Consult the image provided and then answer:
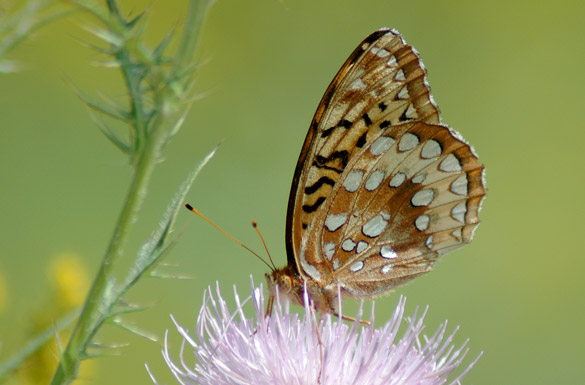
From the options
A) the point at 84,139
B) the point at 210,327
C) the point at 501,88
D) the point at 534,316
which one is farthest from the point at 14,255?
the point at 501,88

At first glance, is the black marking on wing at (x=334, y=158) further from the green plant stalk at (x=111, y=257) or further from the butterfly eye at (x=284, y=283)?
the green plant stalk at (x=111, y=257)

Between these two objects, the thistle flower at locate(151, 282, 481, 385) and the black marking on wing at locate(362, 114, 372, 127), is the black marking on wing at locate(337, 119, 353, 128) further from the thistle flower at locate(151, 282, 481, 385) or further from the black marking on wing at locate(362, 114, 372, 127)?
the thistle flower at locate(151, 282, 481, 385)

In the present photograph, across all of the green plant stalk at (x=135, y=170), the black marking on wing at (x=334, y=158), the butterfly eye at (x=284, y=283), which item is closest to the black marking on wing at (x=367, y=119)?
the black marking on wing at (x=334, y=158)

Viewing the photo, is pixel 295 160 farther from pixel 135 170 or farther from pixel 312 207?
pixel 135 170

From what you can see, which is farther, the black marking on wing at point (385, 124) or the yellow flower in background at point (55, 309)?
the black marking on wing at point (385, 124)

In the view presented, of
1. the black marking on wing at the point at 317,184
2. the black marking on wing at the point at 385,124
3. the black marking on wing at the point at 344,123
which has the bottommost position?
the black marking on wing at the point at 317,184

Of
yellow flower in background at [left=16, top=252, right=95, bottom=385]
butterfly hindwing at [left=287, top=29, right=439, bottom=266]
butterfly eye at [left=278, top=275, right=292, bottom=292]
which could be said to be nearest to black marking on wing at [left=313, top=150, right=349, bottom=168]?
butterfly hindwing at [left=287, top=29, right=439, bottom=266]

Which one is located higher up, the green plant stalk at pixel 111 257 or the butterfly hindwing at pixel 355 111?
the butterfly hindwing at pixel 355 111

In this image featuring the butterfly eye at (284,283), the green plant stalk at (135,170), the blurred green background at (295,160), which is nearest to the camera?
the green plant stalk at (135,170)
